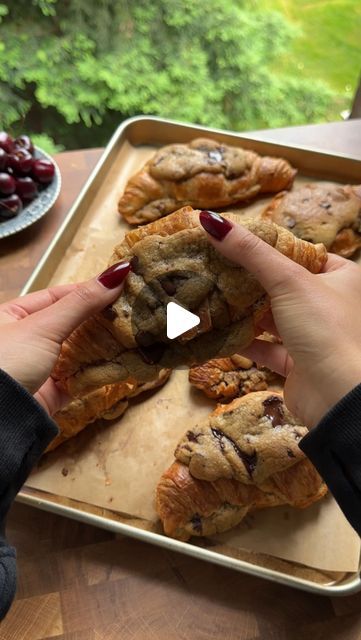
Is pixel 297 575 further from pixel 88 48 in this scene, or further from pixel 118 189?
pixel 88 48

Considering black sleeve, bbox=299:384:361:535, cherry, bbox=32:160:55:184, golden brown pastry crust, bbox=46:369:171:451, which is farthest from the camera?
cherry, bbox=32:160:55:184

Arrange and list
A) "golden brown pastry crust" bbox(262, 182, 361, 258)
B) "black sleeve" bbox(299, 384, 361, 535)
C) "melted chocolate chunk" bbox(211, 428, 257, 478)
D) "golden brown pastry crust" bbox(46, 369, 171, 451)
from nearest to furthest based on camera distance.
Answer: "black sleeve" bbox(299, 384, 361, 535)
"melted chocolate chunk" bbox(211, 428, 257, 478)
"golden brown pastry crust" bbox(46, 369, 171, 451)
"golden brown pastry crust" bbox(262, 182, 361, 258)

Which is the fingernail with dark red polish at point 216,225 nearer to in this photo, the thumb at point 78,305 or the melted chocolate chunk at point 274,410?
the thumb at point 78,305

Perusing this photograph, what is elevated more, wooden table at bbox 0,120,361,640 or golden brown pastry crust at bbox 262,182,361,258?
golden brown pastry crust at bbox 262,182,361,258

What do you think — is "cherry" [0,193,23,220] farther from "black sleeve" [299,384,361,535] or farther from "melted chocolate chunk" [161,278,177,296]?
"black sleeve" [299,384,361,535]

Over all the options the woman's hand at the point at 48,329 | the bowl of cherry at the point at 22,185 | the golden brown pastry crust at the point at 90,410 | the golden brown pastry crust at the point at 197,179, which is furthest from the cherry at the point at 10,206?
the woman's hand at the point at 48,329

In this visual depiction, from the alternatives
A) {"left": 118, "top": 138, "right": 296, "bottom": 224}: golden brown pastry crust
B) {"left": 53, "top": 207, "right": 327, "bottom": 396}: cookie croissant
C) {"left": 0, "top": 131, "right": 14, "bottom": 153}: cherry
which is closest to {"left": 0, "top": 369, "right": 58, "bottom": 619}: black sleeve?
{"left": 53, "top": 207, "right": 327, "bottom": 396}: cookie croissant

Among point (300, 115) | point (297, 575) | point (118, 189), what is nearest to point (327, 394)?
point (297, 575)
